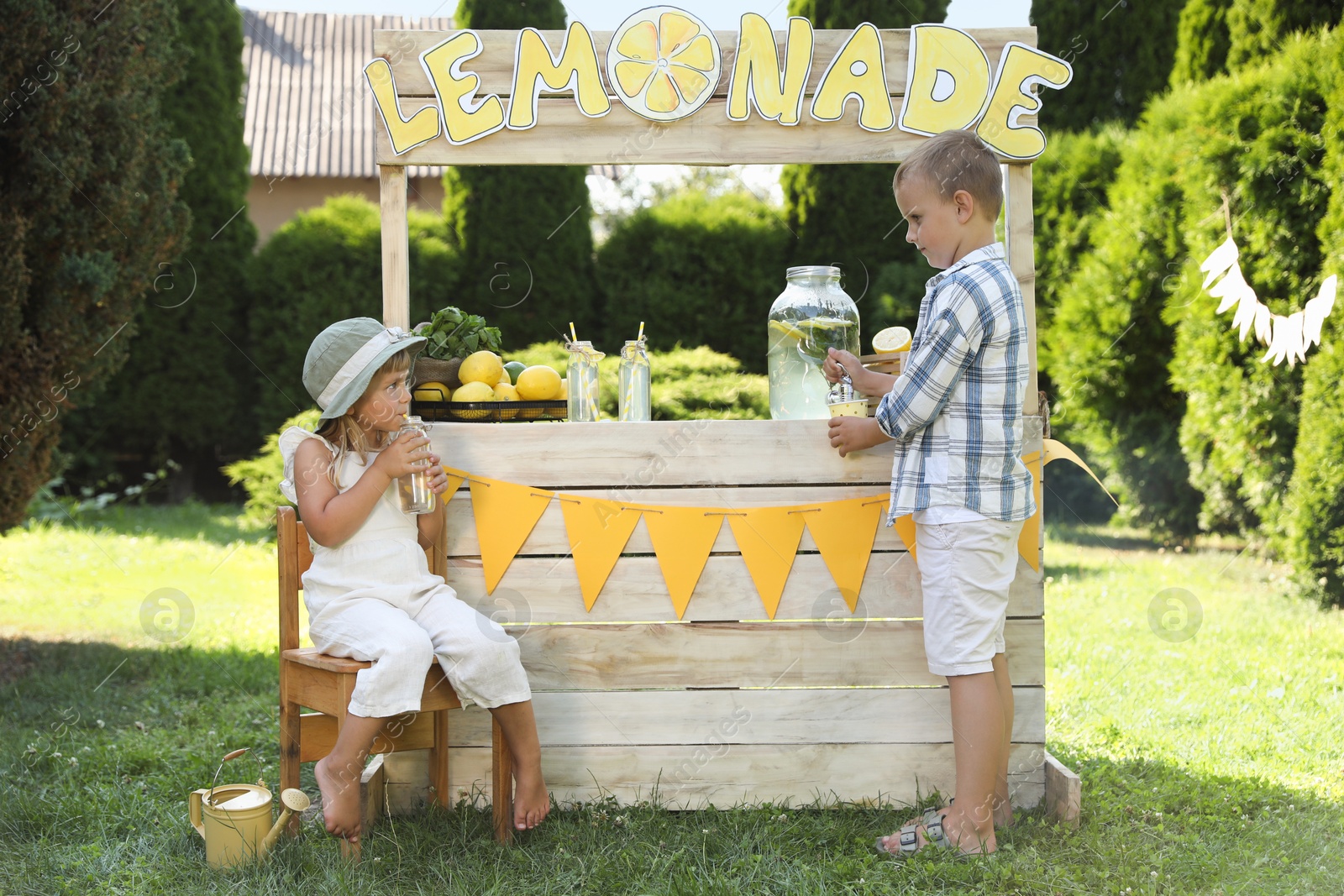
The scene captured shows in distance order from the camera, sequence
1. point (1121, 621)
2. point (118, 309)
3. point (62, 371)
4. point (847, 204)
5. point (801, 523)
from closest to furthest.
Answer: point (801, 523) → point (62, 371) → point (118, 309) → point (1121, 621) → point (847, 204)

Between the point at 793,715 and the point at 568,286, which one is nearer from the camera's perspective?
the point at 793,715

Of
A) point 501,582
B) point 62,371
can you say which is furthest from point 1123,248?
point 62,371

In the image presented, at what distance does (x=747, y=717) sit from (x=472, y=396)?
1.21 metres

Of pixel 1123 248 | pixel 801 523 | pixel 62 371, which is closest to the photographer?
pixel 801 523

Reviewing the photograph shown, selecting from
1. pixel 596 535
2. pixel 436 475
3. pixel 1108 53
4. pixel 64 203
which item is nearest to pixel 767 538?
pixel 596 535

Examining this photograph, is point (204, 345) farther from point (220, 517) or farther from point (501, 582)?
point (501, 582)

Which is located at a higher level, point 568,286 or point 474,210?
point 474,210

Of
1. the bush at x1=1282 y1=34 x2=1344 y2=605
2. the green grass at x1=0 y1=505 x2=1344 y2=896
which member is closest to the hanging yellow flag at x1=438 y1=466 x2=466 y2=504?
the green grass at x1=0 y1=505 x2=1344 y2=896

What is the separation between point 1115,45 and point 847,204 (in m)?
3.03

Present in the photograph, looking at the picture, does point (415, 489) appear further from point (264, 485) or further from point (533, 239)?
point (533, 239)

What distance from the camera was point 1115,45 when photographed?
965 centimetres

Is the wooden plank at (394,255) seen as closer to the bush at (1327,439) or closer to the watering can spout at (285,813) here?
the watering can spout at (285,813)

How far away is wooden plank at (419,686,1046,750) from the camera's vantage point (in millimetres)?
3041

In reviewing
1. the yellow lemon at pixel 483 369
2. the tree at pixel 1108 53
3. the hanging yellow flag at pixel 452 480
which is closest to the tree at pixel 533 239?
the tree at pixel 1108 53
